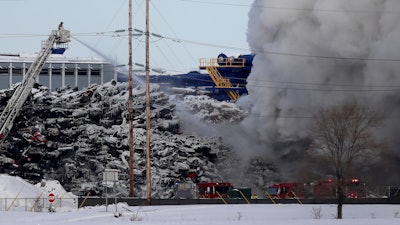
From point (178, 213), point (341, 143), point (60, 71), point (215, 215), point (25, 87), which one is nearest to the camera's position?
point (215, 215)

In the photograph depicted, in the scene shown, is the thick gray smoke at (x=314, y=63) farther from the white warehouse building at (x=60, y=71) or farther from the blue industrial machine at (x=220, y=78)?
the white warehouse building at (x=60, y=71)

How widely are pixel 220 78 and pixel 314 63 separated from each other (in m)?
36.9

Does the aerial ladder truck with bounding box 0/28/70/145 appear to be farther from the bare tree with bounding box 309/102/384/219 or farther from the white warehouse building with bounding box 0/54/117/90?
the bare tree with bounding box 309/102/384/219

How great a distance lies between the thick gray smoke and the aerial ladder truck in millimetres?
23389

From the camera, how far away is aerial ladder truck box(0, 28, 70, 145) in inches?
3593

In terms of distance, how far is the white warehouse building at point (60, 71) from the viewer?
131625 mm

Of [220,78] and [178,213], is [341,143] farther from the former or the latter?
[220,78]

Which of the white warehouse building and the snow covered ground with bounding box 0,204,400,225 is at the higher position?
the white warehouse building

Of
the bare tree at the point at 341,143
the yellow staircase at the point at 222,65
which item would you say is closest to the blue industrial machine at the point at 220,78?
the yellow staircase at the point at 222,65

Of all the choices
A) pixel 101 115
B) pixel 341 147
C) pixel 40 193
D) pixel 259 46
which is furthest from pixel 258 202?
pixel 101 115

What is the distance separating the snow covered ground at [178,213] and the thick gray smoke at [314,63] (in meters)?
15.0

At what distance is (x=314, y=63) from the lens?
78875 mm

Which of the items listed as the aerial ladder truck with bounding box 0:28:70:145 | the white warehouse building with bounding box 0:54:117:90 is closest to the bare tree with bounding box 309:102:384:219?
the aerial ladder truck with bounding box 0:28:70:145

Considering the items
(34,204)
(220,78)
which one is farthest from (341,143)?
(220,78)
